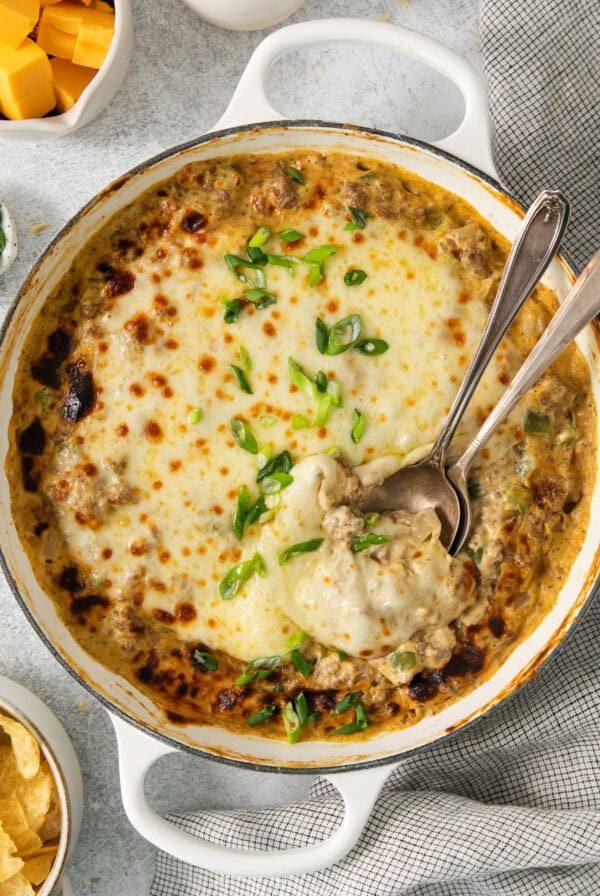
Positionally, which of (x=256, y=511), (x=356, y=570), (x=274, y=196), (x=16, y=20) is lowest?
(x=356, y=570)

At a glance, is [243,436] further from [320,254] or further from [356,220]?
[356,220]

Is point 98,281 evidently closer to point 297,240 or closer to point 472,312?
point 297,240

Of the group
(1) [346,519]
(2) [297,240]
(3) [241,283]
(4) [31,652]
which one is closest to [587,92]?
(2) [297,240]

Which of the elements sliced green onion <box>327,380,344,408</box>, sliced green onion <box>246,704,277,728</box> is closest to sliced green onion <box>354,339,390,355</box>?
sliced green onion <box>327,380,344,408</box>

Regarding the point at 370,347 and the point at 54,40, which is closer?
the point at 370,347

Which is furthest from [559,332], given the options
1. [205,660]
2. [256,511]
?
[205,660]

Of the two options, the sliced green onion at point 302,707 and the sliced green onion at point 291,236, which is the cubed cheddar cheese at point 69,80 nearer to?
the sliced green onion at point 291,236

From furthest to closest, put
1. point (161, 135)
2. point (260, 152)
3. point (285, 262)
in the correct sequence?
point (161, 135) < point (260, 152) < point (285, 262)
